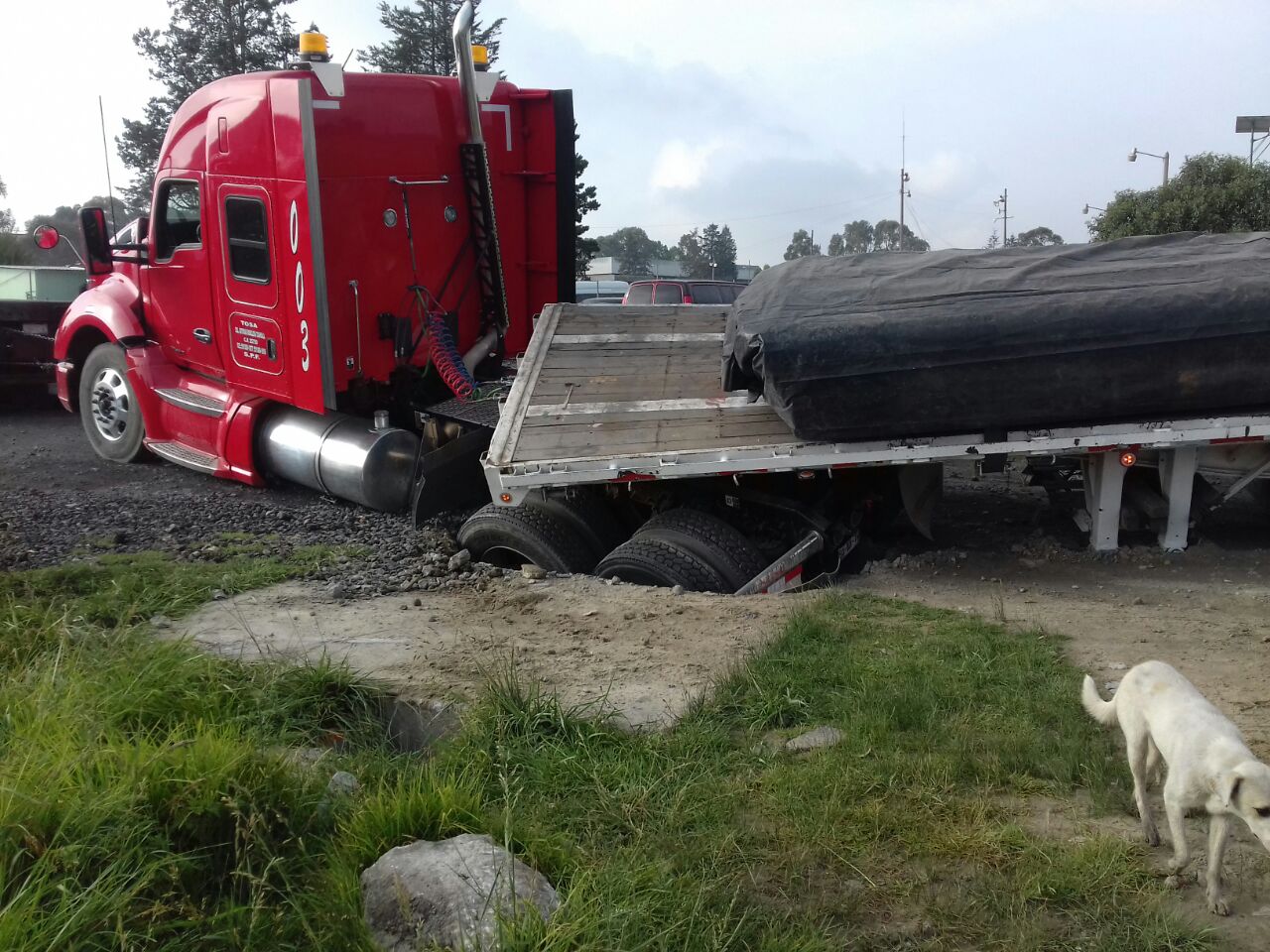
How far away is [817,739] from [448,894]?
1.69 meters

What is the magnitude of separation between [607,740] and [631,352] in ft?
13.7

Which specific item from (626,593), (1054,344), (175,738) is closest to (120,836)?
(175,738)

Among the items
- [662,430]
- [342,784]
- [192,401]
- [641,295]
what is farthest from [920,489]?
[641,295]

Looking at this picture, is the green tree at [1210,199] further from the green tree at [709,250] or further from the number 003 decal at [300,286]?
the green tree at [709,250]

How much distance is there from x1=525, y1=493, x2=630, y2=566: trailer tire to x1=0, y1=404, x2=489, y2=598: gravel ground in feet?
2.05

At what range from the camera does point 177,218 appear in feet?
31.5

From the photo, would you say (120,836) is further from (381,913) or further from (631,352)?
(631,352)

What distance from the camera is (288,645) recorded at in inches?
216

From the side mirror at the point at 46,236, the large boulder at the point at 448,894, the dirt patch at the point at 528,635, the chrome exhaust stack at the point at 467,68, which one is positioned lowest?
the dirt patch at the point at 528,635

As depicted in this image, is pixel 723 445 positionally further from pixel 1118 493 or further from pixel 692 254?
pixel 692 254

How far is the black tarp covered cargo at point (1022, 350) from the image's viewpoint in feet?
18.7

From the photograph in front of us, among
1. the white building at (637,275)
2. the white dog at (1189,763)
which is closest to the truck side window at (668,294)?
the white dog at (1189,763)

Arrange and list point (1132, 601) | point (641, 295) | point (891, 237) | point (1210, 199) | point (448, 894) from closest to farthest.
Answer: point (448, 894), point (1132, 601), point (641, 295), point (1210, 199), point (891, 237)

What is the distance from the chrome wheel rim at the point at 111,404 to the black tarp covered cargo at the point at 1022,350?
22.0 feet
